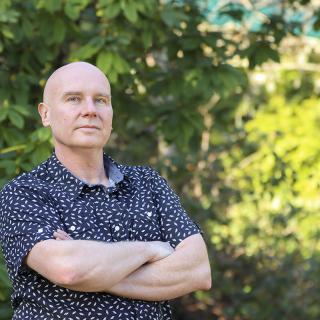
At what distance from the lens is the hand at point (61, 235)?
2828mm

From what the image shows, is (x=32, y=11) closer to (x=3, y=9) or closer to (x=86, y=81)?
(x=3, y=9)

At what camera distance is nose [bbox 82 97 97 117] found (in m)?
3.05

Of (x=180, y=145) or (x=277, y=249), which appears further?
(x=277, y=249)

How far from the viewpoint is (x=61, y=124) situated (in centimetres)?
308

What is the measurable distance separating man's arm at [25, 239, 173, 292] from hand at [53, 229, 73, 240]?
3 centimetres

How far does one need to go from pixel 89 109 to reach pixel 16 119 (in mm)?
1821

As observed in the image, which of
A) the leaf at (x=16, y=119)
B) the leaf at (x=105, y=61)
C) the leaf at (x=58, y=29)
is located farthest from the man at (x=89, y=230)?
the leaf at (x=58, y=29)

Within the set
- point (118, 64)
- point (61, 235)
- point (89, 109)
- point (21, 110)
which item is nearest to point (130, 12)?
point (118, 64)

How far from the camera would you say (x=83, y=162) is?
3111 mm

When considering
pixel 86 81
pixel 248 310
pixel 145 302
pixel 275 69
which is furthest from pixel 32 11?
pixel 275 69

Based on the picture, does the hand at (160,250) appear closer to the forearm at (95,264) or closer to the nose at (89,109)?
the forearm at (95,264)

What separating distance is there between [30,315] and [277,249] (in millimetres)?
5290

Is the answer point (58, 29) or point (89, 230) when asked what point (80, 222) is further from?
point (58, 29)

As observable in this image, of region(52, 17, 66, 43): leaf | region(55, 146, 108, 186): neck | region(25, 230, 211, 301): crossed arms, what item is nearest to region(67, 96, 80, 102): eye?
region(55, 146, 108, 186): neck
